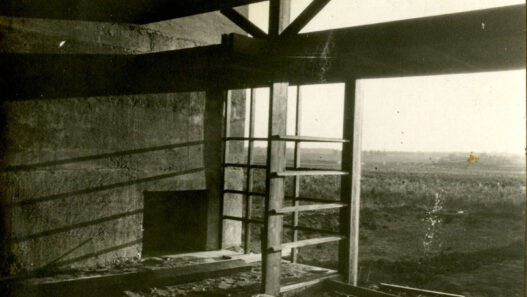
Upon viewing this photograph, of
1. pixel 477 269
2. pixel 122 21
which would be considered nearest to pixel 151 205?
pixel 122 21

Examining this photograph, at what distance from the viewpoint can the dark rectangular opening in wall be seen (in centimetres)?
792

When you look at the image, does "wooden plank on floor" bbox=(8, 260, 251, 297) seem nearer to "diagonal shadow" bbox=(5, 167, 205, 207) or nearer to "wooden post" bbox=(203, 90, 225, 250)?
"diagonal shadow" bbox=(5, 167, 205, 207)

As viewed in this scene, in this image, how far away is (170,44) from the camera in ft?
24.5

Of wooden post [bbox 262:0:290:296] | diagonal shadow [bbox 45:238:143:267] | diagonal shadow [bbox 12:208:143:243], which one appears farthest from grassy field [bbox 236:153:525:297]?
diagonal shadow [bbox 12:208:143:243]

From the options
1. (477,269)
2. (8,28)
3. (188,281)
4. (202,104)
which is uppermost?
(8,28)

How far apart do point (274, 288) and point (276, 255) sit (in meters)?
0.38

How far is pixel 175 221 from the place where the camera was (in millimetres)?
A: 8156

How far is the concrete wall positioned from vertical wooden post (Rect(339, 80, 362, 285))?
8.45ft

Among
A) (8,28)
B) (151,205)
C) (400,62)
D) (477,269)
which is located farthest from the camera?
(477,269)

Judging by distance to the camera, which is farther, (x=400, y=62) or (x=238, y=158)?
(x=238, y=158)

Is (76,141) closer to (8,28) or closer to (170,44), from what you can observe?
(8,28)

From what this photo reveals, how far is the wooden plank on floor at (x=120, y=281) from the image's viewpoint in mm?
5367

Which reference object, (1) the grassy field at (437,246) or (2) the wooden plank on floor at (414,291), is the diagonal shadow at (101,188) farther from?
(1) the grassy field at (437,246)

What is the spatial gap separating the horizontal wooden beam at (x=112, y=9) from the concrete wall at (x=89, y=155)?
0.12 m
